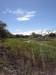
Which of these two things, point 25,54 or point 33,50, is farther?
point 33,50

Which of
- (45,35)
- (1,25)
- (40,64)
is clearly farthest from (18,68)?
(45,35)

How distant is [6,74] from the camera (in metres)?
8.64

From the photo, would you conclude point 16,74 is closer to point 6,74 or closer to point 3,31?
point 6,74

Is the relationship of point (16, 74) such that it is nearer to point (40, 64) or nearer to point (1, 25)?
point (40, 64)

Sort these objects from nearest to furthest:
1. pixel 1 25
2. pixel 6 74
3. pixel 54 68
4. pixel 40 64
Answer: pixel 6 74 → pixel 54 68 → pixel 40 64 → pixel 1 25

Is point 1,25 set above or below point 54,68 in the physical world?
above

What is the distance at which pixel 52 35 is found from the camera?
4434cm

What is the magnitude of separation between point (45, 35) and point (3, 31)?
1058 centimetres

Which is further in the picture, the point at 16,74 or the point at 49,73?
the point at 49,73

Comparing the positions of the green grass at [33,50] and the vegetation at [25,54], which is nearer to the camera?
the vegetation at [25,54]

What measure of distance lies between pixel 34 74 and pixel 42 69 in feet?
4.30

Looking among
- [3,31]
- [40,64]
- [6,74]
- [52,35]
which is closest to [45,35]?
[52,35]

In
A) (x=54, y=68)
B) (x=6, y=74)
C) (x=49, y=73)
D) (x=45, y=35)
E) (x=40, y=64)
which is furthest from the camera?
(x=45, y=35)

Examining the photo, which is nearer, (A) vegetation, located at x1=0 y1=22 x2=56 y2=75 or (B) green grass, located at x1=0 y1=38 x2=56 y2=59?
(A) vegetation, located at x1=0 y1=22 x2=56 y2=75
